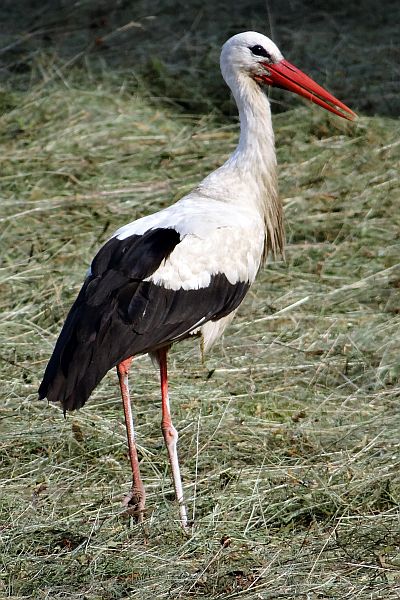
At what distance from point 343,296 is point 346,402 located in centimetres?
103

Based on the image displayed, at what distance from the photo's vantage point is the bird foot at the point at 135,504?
4.03 meters

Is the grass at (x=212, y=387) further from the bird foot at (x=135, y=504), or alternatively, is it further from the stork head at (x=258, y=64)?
the stork head at (x=258, y=64)

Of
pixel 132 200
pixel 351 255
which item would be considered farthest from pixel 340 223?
pixel 132 200

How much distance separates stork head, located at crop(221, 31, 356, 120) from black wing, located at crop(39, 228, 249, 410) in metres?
0.96

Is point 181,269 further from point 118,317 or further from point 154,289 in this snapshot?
point 118,317

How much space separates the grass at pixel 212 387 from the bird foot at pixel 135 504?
46 mm

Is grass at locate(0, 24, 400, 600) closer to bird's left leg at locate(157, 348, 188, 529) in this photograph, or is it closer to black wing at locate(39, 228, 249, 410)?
bird's left leg at locate(157, 348, 188, 529)

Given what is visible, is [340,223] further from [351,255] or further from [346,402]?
[346,402]

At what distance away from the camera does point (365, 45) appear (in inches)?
335

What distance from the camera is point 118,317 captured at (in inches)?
162

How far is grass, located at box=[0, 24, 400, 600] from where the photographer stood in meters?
3.66

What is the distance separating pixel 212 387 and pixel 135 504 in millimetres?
1063

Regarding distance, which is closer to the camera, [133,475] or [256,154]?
[133,475]

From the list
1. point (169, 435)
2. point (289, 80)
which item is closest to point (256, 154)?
point (289, 80)
